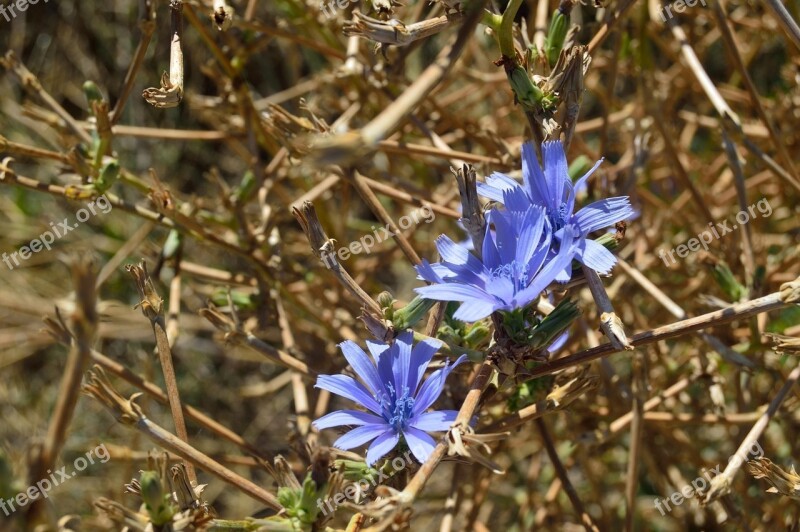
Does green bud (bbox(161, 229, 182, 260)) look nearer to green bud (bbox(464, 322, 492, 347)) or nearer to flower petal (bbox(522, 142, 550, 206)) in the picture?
green bud (bbox(464, 322, 492, 347))

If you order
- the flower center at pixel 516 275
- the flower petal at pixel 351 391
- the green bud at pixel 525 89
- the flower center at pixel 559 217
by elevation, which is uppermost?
the green bud at pixel 525 89

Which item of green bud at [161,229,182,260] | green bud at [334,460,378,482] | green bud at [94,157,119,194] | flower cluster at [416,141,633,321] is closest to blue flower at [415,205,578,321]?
flower cluster at [416,141,633,321]

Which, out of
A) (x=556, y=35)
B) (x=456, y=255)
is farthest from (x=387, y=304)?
(x=556, y=35)

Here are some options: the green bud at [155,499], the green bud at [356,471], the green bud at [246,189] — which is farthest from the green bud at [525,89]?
the green bud at [246,189]

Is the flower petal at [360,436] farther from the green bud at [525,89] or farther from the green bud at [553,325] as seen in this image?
the green bud at [525,89]

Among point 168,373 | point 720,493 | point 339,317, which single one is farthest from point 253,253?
point 720,493

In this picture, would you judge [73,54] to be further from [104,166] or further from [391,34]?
[391,34]

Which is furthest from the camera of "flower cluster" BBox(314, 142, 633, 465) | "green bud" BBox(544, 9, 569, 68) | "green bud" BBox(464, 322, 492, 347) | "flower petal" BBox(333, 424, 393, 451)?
"green bud" BBox(544, 9, 569, 68)
